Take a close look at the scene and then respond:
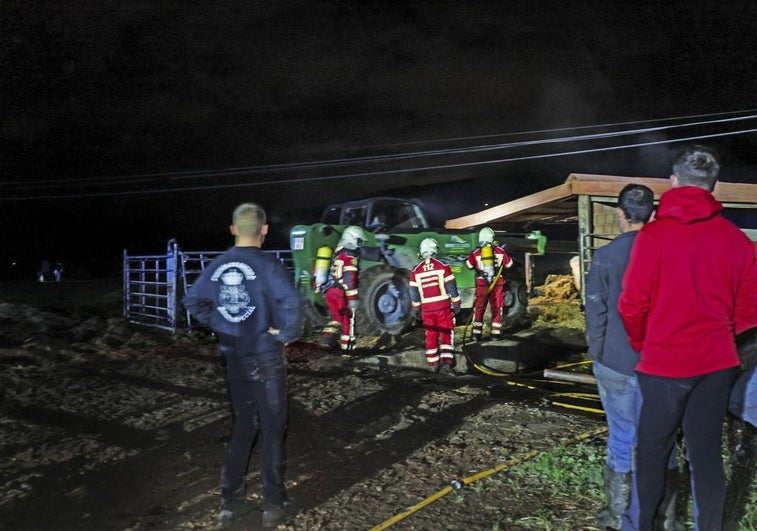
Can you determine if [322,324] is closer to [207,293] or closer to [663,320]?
[207,293]

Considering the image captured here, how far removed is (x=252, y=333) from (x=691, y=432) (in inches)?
92.9

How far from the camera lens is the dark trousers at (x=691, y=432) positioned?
8.09 ft

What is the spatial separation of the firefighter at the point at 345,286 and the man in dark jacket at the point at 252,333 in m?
5.65

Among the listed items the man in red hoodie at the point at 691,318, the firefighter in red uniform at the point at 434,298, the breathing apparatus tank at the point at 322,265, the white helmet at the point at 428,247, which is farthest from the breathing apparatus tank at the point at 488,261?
the man in red hoodie at the point at 691,318

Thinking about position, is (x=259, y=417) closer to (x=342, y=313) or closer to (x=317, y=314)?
(x=342, y=313)

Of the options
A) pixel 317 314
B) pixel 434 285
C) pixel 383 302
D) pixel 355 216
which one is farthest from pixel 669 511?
pixel 355 216

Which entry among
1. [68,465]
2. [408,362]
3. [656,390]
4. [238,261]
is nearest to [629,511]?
[656,390]

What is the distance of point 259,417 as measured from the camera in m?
3.63

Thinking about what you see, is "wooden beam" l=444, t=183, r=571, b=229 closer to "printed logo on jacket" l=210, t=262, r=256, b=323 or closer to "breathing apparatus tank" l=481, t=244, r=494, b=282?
"breathing apparatus tank" l=481, t=244, r=494, b=282

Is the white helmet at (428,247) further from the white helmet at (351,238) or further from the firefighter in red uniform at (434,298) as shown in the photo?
the white helmet at (351,238)

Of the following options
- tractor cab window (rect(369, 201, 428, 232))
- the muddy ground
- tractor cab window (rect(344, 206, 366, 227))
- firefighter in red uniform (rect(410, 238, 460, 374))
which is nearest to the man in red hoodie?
the muddy ground

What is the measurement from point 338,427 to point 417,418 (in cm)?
77

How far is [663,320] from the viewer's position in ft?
→ 8.06

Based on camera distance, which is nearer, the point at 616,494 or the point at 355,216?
the point at 616,494
